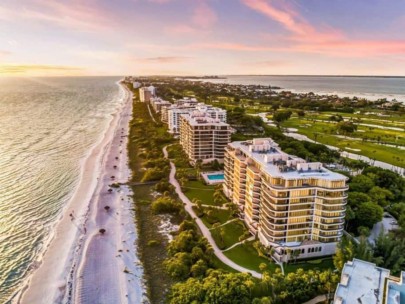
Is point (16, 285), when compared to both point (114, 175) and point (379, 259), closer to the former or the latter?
point (114, 175)

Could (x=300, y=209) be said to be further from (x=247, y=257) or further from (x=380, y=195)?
(x=380, y=195)

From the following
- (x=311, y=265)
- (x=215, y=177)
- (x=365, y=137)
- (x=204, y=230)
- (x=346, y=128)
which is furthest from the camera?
(x=346, y=128)

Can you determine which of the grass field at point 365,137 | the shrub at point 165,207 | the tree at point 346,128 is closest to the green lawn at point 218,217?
the shrub at point 165,207

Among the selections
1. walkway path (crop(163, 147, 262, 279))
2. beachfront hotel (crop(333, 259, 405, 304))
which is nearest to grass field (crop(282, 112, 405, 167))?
walkway path (crop(163, 147, 262, 279))

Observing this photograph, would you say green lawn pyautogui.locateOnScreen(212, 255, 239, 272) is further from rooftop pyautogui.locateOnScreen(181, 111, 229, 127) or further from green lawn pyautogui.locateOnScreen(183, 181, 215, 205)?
rooftop pyautogui.locateOnScreen(181, 111, 229, 127)

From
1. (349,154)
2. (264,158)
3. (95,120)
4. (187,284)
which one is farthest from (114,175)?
(95,120)

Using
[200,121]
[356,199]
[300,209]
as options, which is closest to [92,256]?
[300,209]

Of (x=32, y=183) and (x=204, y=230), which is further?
(x=32, y=183)

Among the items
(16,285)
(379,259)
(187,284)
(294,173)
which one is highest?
(294,173)
